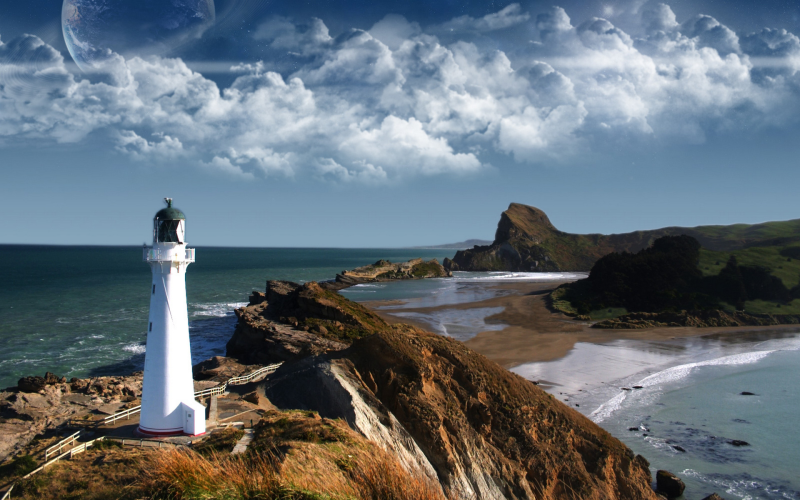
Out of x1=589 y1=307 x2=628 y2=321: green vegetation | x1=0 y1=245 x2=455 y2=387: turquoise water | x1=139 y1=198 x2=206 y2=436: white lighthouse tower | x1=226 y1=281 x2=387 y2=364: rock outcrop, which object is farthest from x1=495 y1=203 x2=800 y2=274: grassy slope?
x1=139 y1=198 x2=206 y2=436: white lighthouse tower

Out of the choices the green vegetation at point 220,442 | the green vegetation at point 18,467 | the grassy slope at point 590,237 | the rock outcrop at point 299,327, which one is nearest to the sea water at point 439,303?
the rock outcrop at point 299,327

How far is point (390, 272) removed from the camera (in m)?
119

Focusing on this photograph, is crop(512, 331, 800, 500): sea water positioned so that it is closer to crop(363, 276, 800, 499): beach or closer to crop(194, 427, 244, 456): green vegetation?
crop(363, 276, 800, 499): beach

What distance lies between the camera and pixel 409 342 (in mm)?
16828

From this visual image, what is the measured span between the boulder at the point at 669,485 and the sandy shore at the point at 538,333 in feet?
51.2

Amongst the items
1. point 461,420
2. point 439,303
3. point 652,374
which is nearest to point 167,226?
point 461,420

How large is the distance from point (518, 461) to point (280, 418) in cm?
712

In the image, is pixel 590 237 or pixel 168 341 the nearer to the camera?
pixel 168 341

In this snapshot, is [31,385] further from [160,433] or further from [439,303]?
[439,303]

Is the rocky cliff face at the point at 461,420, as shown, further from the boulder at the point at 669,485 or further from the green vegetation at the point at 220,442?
the green vegetation at the point at 220,442

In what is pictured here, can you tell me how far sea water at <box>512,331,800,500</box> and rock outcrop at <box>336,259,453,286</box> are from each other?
70.7m

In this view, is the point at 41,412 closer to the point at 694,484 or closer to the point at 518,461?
the point at 518,461

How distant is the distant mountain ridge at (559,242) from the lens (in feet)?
484

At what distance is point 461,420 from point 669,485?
28.7 feet
